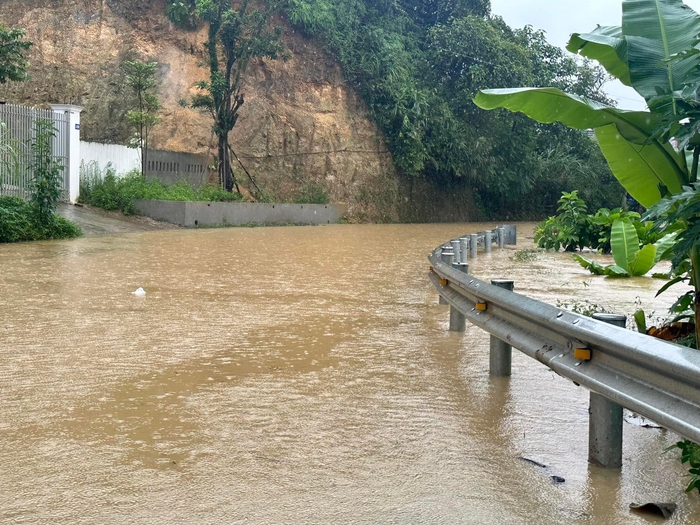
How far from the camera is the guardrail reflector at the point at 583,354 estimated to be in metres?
3.77

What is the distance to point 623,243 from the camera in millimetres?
13648

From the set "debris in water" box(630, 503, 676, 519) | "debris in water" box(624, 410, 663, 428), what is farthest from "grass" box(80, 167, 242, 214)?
"debris in water" box(630, 503, 676, 519)

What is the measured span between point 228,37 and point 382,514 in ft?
115

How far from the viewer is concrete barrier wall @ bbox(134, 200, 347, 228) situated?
1059 inches

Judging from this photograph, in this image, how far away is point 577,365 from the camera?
3854mm

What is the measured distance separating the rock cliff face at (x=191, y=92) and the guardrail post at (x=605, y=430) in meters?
34.2

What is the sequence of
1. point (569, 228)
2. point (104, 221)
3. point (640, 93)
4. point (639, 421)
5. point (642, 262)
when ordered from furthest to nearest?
point (104, 221) → point (569, 228) → point (642, 262) → point (640, 93) → point (639, 421)

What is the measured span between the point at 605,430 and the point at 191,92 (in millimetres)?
38200

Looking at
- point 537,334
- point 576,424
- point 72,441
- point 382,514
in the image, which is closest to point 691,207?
point 537,334

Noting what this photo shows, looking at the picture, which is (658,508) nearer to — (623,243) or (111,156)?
(623,243)

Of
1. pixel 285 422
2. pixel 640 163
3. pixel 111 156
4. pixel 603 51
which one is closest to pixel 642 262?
pixel 640 163

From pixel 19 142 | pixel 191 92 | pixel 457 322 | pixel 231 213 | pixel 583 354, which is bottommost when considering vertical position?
pixel 457 322

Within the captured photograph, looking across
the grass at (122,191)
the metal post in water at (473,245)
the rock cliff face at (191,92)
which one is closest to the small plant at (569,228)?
the metal post in water at (473,245)

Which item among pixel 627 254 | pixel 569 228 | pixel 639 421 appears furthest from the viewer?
pixel 569 228
